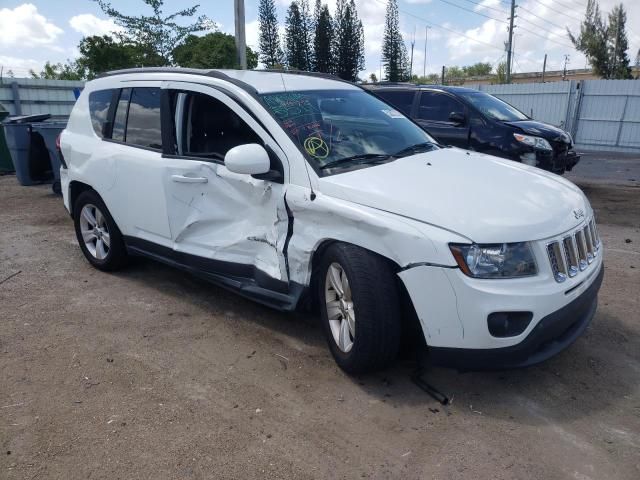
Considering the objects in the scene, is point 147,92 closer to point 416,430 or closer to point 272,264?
point 272,264

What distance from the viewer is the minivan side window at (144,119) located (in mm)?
4344

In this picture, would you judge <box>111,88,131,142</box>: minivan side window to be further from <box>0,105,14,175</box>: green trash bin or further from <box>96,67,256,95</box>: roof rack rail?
<box>0,105,14,175</box>: green trash bin

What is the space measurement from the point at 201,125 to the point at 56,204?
18.7 ft

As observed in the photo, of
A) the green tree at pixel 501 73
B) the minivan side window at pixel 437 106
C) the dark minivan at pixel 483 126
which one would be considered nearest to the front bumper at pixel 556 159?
the dark minivan at pixel 483 126

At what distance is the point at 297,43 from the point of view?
164 ft

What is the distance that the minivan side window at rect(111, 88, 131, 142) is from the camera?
15.4 feet

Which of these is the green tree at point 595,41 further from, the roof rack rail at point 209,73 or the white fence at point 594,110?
the roof rack rail at point 209,73

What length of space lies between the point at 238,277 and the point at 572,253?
219cm

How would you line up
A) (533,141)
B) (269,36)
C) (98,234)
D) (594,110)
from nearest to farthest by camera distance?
(98,234)
(533,141)
(594,110)
(269,36)

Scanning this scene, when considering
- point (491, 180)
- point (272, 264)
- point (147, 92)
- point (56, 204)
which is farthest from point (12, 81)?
point (491, 180)

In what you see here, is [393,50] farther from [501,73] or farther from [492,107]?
[492,107]

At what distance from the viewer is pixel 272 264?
3.59m

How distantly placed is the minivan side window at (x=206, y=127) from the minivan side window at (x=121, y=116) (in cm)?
76

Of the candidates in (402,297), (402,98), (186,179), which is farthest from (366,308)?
(402,98)
